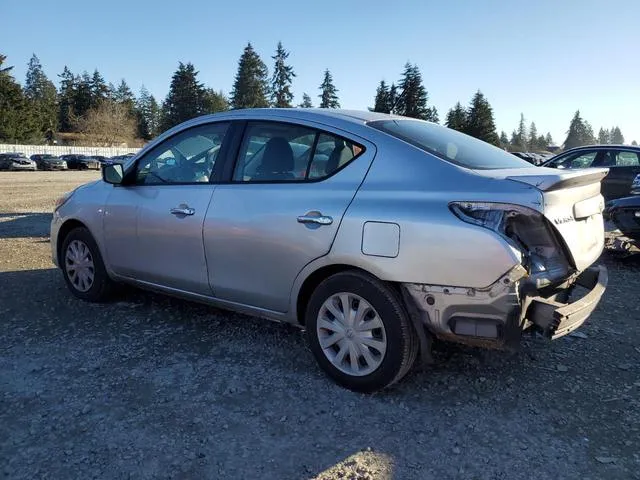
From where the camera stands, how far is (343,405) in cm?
305

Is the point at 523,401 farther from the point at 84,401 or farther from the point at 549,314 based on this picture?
the point at 84,401

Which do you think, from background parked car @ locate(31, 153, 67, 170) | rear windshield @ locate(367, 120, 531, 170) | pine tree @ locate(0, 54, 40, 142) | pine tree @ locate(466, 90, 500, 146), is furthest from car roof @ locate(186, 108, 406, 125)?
Answer: pine tree @ locate(466, 90, 500, 146)

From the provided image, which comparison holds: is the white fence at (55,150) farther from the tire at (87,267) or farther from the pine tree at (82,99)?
the tire at (87,267)

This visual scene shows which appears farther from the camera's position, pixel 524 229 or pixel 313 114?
pixel 313 114

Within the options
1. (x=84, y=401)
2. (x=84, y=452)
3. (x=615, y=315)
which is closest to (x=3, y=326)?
(x=84, y=401)

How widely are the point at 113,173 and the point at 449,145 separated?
9.36 feet

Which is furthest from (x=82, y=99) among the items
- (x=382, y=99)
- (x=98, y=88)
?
(x=382, y=99)

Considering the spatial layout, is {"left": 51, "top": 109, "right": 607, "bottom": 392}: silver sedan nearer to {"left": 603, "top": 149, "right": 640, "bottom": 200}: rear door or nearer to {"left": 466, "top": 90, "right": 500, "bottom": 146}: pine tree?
{"left": 603, "top": 149, "right": 640, "bottom": 200}: rear door

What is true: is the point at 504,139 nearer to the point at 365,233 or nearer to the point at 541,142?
the point at 541,142

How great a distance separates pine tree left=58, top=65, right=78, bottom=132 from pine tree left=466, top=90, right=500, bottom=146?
218ft

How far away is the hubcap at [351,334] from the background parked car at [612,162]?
917cm

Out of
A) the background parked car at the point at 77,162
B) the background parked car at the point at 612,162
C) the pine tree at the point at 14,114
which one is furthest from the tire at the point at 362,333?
the pine tree at the point at 14,114

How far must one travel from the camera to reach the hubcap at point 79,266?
15.8ft

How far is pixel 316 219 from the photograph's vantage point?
3.17m
